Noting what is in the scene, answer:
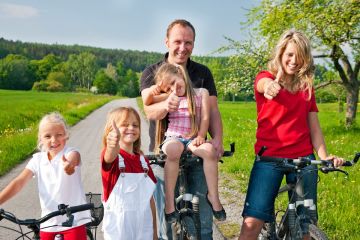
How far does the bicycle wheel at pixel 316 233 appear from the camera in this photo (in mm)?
3051

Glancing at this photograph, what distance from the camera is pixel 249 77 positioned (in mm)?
17531

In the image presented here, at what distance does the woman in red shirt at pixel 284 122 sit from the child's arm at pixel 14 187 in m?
1.77

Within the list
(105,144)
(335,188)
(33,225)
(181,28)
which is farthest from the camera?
(335,188)

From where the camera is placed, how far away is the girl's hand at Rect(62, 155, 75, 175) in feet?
9.36

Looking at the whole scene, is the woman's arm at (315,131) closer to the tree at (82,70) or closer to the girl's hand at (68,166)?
the girl's hand at (68,166)

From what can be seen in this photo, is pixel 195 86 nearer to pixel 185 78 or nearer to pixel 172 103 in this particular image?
pixel 185 78

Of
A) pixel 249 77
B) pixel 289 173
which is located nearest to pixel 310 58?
pixel 289 173

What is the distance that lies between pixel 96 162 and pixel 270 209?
280 inches

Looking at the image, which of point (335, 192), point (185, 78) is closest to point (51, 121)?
point (185, 78)

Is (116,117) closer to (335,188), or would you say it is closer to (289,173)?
(289,173)

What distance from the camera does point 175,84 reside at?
3.29m

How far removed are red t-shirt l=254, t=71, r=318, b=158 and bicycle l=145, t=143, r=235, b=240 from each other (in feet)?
1.15

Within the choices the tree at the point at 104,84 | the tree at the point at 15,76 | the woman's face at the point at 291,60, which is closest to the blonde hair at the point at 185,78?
the woman's face at the point at 291,60

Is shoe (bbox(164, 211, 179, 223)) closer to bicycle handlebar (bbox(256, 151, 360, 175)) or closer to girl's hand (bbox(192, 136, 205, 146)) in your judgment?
girl's hand (bbox(192, 136, 205, 146))
